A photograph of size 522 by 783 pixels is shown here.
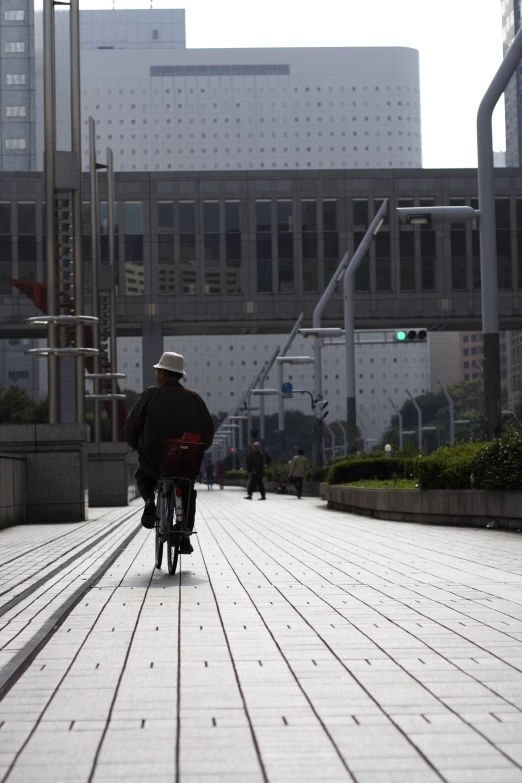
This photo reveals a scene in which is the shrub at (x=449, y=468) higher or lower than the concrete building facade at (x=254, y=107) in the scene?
lower

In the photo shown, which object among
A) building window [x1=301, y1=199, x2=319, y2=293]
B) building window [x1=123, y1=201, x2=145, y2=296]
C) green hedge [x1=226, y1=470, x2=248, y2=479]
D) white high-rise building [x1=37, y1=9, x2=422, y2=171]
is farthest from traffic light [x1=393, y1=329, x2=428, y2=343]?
white high-rise building [x1=37, y1=9, x2=422, y2=171]

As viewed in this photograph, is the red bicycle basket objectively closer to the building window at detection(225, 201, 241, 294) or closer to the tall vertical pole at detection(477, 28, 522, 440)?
the tall vertical pole at detection(477, 28, 522, 440)

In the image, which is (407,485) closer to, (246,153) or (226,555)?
(226,555)

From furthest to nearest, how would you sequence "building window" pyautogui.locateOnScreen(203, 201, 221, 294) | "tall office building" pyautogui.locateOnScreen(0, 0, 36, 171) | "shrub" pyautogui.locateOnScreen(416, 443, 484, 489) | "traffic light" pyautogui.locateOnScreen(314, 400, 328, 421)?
"tall office building" pyautogui.locateOnScreen(0, 0, 36, 171) → "building window" pyautogui.locateOnScreen(203, 201, 221, 294) → "traffic light" pyautogui.locateOnScreen(314, 400, 328, 421) → "shrub" pyautogui.locateOnScreen(416, 443, 484, 489)

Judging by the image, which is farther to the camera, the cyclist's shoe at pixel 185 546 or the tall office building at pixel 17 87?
the tall office building at pixel 17 87

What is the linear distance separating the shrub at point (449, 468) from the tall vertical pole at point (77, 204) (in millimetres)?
7490

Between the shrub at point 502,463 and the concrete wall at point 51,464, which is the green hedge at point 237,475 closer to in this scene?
the concrete wall at point 51,464

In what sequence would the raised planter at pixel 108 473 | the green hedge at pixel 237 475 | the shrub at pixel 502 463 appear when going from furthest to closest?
the green hedge at pixel 237 475, the raised planter at pixel 108 473, the shrub at pixel 502 463

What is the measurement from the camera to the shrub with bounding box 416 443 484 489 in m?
17.6

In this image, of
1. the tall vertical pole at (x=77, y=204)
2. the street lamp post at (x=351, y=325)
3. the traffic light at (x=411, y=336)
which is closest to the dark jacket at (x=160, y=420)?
the tall vertical pole at (x=77, y=204)

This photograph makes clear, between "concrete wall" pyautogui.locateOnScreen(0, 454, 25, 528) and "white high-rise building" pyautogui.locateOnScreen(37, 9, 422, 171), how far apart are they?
16987cm

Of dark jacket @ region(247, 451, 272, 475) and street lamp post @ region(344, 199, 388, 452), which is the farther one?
dark jacket @ region(247, 451, 272, 475)

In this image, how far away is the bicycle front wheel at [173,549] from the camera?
10.4 meters

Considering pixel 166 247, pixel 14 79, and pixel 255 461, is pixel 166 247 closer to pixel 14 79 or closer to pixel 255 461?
pixel 255 461
